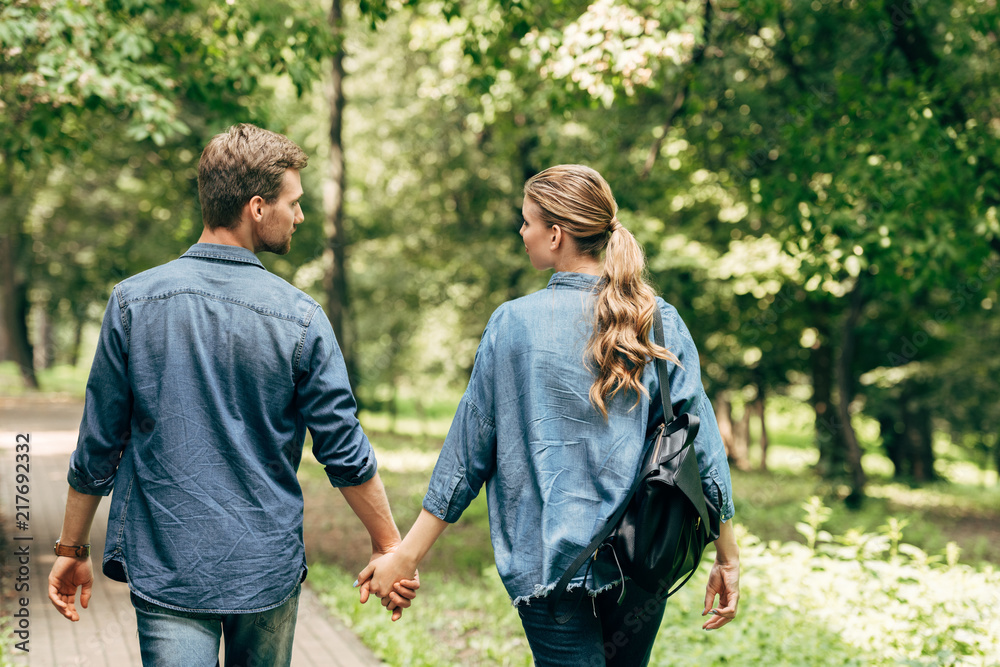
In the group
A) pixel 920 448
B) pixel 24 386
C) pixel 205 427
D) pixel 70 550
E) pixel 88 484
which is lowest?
pixel 24 386

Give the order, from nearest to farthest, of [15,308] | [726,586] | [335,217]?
[726,586] → [335,217] → [15,308]

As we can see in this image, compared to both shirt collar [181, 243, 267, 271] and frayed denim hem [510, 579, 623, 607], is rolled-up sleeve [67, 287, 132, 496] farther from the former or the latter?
frayed denim hem [510, 579, 623, 607]

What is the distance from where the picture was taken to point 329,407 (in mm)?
2107

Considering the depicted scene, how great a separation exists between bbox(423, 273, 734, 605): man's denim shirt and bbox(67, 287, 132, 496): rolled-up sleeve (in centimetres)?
87

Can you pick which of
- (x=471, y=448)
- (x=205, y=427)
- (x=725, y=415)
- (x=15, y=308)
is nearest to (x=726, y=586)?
(x=471, y=448)

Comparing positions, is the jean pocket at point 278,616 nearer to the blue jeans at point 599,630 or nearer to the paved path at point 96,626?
the blue jeans at point 599,630

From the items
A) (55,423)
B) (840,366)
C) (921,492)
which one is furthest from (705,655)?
(921,492)

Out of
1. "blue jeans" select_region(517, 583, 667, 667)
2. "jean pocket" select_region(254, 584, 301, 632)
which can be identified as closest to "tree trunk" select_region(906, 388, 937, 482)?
"blue jeans" select_region(517, 583, 667, 667)

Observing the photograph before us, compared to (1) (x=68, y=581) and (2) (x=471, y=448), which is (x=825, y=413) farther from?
(1) (x=68, y=581)

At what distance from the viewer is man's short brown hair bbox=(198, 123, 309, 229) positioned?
6.78ft

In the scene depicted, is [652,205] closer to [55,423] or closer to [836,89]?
[836,89]

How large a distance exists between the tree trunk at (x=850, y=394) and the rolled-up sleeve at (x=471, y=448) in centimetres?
1089

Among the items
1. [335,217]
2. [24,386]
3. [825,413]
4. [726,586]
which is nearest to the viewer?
[726,586]

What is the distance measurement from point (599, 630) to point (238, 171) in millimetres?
1583
